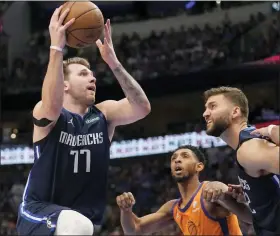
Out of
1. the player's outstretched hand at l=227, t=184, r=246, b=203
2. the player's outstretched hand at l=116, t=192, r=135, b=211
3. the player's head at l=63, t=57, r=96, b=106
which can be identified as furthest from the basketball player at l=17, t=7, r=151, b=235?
the player's outstretched hand at l=227, t=184, r=246, b=203

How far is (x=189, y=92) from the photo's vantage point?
16.2 metres

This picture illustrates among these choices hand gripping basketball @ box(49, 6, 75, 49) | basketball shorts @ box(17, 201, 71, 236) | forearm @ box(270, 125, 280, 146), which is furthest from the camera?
hand gripping basketball @ box(49, 6, 75, 49)

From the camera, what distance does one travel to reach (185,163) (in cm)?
504

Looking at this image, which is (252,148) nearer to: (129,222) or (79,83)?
(79,83)

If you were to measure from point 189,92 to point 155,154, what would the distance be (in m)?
2.51

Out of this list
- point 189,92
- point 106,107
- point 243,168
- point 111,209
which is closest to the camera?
point 243,168

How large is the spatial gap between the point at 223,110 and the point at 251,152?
677 millimetres

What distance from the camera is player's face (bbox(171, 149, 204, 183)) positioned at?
5.00 metres

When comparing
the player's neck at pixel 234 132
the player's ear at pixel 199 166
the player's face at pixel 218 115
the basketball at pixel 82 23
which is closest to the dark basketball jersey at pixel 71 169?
the basketball at pixel 82 23

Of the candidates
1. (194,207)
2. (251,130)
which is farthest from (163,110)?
(251,130)

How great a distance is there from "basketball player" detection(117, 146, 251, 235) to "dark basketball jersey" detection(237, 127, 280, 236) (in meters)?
0.61

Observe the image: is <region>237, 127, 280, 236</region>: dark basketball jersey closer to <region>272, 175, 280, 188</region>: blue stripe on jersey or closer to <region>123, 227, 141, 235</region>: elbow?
<region>272, 175, 280, 188</region>: blue stripe on jersey

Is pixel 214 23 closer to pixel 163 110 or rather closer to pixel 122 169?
pixel 163 110

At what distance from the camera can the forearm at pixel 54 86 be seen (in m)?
3.43
